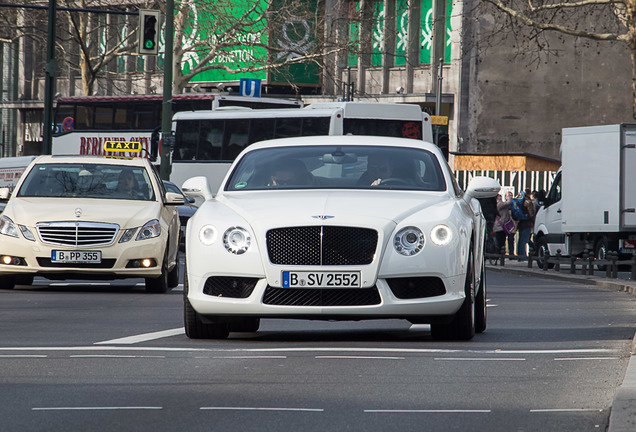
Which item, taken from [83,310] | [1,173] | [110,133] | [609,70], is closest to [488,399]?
[83,310]

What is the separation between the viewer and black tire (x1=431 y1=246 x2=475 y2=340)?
1039 cm

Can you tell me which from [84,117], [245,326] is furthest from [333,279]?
[84,117]

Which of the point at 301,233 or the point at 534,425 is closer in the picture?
the point at 534,425

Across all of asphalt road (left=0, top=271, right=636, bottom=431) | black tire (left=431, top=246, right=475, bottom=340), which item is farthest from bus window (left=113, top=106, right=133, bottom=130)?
black tire (left=431, top=246, right=475, bottom=340)

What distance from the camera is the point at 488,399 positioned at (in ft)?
23.9

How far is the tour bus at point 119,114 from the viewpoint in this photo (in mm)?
42062

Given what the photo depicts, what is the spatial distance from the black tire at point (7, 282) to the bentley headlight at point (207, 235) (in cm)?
778

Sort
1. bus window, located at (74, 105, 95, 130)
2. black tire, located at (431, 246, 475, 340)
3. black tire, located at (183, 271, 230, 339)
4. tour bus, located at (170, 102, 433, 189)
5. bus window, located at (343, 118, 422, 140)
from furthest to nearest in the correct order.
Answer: bus window, located at (74, 105, 95, 130) < tour bus, located at (170, 102, 433, 189) < bus window, located at (343, 118, 422, 140) < black tire, located at (183, 271, 230, 339) < black tire, located at (431, 246, 475, 340)

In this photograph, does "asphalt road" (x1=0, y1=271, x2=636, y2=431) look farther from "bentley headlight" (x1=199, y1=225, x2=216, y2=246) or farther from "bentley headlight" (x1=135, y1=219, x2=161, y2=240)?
"bentley headlight" (x1=135, y1=219, x2=161, y2=240)

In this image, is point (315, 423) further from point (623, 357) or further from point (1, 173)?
point (1, 173)

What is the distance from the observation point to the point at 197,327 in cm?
1070

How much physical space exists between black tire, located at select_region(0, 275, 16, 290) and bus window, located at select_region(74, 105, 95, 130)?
91.8 ft

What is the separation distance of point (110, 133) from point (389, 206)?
115ft

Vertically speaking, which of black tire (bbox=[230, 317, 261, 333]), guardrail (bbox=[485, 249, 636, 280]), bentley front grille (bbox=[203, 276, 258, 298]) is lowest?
guardrail (bbox=[485, 249, 636, 280])
